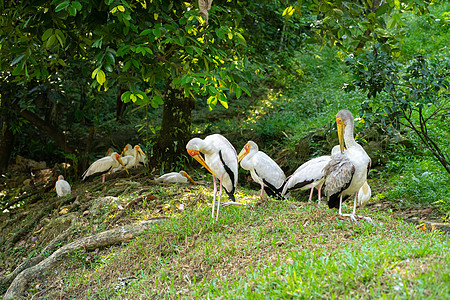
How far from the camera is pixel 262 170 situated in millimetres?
6957

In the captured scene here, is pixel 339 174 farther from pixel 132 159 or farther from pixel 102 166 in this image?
pixel 102 166

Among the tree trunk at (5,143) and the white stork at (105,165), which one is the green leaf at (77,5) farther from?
the tree trunk at (5,143)

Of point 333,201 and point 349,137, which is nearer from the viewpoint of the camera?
point 349,137

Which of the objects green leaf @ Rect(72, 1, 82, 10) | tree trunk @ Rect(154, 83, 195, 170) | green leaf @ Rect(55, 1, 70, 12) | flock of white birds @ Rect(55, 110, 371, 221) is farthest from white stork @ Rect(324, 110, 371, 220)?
tree trunk @ Rect(154, 83, 195, 170)

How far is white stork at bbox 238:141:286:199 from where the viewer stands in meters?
6.96

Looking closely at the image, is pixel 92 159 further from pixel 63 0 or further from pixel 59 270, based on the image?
pixel 63 0

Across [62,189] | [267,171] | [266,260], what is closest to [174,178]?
[267,171]

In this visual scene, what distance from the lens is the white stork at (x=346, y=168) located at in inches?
199

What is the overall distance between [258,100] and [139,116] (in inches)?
160

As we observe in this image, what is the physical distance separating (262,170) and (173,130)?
317 centimetres

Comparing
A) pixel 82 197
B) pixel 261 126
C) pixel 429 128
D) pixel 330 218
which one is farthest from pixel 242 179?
pixel 330 218

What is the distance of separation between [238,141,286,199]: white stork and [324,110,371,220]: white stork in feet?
5.07

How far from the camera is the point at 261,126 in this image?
1142 cm

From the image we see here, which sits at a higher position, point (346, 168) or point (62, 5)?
point (62, 5)
